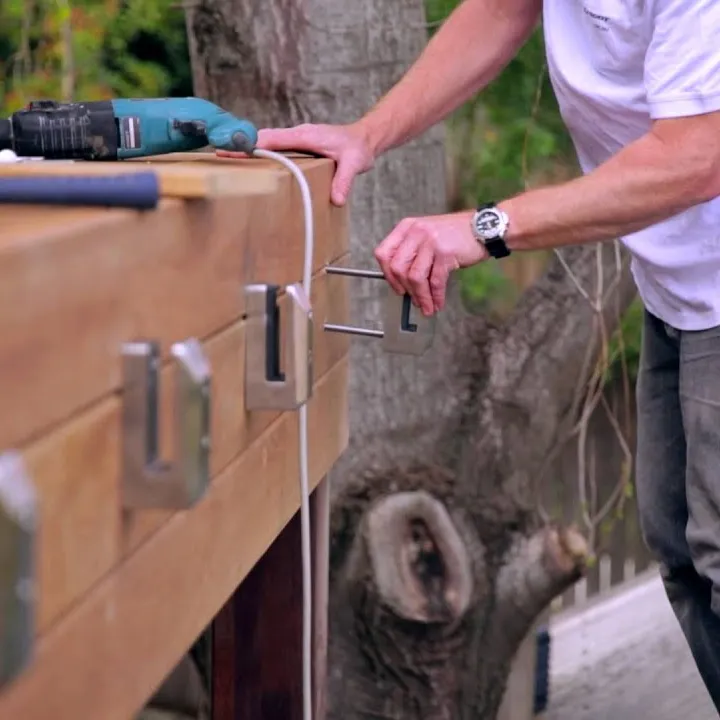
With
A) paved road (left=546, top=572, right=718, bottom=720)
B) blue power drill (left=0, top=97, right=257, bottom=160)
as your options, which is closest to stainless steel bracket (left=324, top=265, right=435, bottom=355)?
blue power drill (left=0, top=97, right=257, bottom=160)

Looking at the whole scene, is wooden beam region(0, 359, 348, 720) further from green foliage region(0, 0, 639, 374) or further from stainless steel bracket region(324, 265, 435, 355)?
green foliage region(0, 0, 639, 374)

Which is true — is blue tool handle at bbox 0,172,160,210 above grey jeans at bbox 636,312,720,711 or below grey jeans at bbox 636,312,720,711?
above

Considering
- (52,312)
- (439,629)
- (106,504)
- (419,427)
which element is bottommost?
(439,629)

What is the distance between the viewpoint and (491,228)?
145 centimetres

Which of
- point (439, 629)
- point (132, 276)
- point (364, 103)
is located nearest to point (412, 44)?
point (364, 103)

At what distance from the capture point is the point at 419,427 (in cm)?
240

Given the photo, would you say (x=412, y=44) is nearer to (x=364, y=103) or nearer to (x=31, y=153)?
(x=364, y=103)

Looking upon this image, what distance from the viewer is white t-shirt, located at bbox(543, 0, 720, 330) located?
142 centimetres

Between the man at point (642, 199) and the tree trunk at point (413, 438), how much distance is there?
15.1 inches

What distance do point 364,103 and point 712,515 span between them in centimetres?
105

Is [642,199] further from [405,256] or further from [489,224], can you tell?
[405,256]

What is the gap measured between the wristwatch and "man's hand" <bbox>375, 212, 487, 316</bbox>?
0.04ft

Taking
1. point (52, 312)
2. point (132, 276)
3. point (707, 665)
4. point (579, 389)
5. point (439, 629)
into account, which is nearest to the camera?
point (52, 312)

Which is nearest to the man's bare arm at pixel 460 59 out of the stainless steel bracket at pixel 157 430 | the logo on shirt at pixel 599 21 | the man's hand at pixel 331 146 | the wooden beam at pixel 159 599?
the man's hand at pixel 331 146
